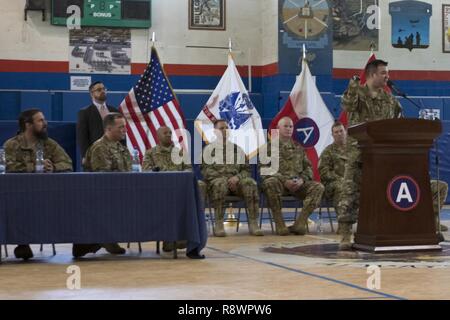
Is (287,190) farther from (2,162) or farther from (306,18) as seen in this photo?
(306,18)

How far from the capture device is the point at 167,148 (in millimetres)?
9172

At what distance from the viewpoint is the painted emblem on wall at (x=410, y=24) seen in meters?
17.8

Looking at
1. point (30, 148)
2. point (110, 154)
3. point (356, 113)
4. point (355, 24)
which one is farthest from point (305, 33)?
point (30, 148)

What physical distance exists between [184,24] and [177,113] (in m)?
6.41

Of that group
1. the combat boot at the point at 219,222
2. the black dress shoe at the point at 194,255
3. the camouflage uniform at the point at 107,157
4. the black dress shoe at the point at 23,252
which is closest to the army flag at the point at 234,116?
the combat boot at the point at 219,222

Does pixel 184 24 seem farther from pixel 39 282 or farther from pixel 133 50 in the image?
pixel 39 282

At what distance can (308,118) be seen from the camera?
12156 millimetres

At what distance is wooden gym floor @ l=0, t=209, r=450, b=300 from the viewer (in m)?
4.61

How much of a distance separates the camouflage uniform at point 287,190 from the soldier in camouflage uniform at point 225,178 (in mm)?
208

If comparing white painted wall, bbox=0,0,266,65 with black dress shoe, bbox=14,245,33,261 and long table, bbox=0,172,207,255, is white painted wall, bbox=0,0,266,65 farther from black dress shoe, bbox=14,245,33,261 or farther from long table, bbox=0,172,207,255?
long table, bbox=0,172,207,255

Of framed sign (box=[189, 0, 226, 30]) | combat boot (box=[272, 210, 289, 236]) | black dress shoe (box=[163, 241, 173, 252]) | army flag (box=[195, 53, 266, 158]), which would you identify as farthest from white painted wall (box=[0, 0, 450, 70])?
black dress shoe (box=[163, 241, 173, 252])

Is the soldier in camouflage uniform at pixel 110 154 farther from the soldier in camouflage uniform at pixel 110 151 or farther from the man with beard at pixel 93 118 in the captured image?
the man with beard at pixel 93 118

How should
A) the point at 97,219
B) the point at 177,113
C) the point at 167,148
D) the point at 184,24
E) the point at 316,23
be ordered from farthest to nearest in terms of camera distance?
the point at 184,24 → the point at 316,23 → the point at 177,113 → the point at 167,148 → the point at 97,219

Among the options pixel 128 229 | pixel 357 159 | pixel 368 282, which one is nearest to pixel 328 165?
pixel 357 159
